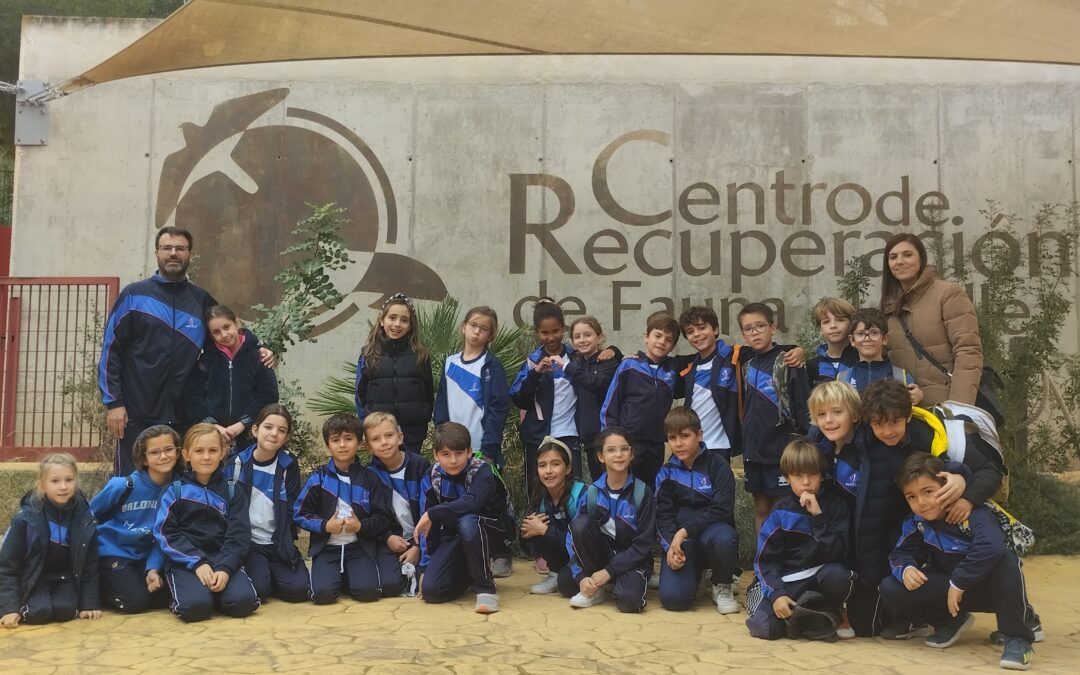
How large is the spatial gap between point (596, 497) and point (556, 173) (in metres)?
4.42

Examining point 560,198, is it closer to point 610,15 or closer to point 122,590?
point 610,15

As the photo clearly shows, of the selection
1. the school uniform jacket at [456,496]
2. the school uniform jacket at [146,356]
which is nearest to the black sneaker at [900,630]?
the school uniform jacket at [456,496]

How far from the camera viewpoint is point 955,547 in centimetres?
334

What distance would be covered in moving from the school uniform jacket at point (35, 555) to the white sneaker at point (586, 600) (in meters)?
1.94

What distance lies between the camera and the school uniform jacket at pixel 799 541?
3.54 meters

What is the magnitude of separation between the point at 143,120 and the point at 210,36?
123cm

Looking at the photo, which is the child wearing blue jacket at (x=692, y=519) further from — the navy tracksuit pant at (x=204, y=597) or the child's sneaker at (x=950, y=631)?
the navy tracksuit pant at (x=204, y=597)

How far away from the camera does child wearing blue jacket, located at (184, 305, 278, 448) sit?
4398 mm

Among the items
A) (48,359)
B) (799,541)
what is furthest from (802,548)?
(48,359)

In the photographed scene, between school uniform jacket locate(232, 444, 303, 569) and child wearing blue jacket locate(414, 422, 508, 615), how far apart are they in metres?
0.59

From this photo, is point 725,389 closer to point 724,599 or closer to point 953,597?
point 724,599

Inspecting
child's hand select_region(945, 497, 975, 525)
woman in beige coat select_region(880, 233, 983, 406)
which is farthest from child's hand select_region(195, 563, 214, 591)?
woman in beige coat select_region(880, 233, 983, 406)

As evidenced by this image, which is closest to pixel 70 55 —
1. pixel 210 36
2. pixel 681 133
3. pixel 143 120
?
pixel 143 120

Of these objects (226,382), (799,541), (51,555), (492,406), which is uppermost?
(226,382)
